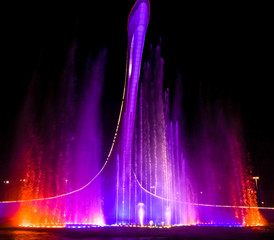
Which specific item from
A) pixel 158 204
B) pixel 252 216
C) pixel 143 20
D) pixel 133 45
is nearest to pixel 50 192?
pixel 158 204

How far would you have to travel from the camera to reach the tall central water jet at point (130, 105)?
565 inches

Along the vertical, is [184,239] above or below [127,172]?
below

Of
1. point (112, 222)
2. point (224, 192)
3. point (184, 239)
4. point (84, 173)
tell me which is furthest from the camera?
point (224, 192)

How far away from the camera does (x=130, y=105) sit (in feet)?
48.0

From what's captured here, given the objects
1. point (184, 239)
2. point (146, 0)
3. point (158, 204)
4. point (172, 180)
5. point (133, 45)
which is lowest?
point (184, 239)

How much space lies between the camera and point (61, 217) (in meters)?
14.2

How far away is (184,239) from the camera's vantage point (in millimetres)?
7371

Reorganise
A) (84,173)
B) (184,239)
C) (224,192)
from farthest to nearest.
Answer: (224,192), (84,173), (184,239)

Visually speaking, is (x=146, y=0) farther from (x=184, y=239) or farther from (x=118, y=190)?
(x=184, y=239)

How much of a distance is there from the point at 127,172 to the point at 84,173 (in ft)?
→ 9.22

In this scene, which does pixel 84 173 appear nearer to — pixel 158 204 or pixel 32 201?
pixel 32 201

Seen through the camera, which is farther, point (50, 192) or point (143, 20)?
point (50, 192)

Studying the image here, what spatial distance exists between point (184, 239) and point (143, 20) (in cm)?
1066

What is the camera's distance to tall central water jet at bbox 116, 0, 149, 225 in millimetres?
14344
